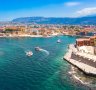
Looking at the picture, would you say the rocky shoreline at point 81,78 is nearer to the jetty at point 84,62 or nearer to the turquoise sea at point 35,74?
the turquoise sea at point 35,74

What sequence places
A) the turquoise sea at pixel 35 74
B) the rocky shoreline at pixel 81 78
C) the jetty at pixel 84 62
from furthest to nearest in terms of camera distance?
the jetty at pixel 84 62 → the turquoise sea at pixel 35 74 → the rocky shoreline at pixel 81 78

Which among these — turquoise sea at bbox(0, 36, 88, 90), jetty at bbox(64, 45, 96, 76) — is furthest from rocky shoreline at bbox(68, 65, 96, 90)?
jetty at bbox(64, 45, 96, 76)

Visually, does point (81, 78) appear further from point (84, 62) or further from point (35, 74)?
point (84, 62)

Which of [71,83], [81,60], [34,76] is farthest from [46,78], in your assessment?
[81,60]

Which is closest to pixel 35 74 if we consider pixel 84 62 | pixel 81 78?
pixel 81 78

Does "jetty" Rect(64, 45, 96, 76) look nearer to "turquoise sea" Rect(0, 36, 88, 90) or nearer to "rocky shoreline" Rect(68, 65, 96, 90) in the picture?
"rocky shoreline" Rect(68, 65, 96, 90)

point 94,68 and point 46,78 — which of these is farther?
point 94,68

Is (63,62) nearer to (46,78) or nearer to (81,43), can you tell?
(46,78)

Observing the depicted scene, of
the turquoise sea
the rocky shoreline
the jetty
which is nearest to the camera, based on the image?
the rocky shoreline

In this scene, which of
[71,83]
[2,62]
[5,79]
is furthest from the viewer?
[2,62]

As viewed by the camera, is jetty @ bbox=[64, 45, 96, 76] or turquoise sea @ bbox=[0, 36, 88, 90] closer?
turquoise sea @ bbox=[0, 36, 88, 90]

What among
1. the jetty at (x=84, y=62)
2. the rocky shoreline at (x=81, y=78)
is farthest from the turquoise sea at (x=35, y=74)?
the jetty at (x=84, y=62)
